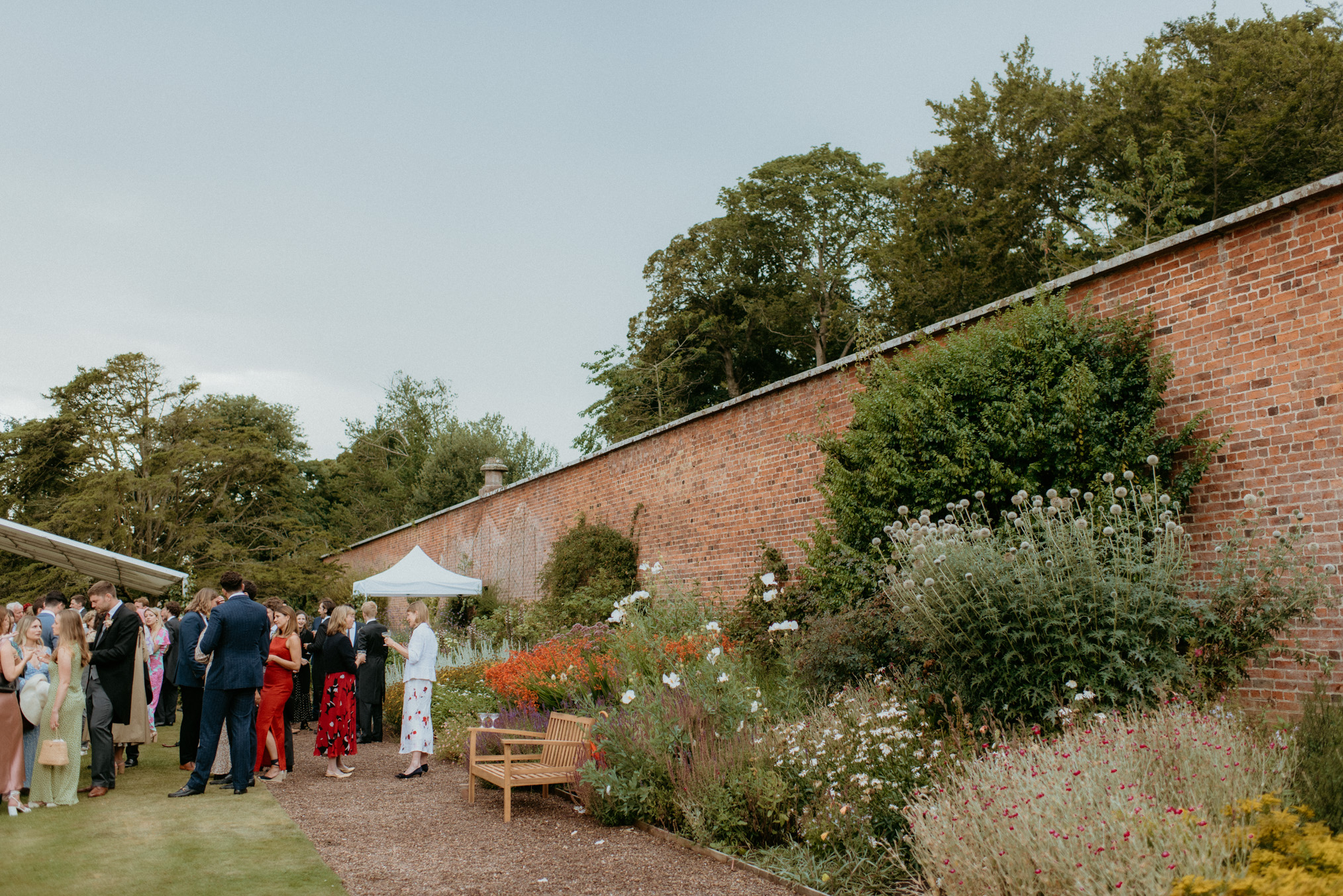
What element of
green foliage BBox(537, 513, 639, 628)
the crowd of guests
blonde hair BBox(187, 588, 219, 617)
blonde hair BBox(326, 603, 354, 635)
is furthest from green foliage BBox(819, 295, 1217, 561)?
green foliage BBox(537, 513, 639, 628)

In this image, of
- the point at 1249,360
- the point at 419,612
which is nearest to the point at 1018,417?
the point at 1249,360

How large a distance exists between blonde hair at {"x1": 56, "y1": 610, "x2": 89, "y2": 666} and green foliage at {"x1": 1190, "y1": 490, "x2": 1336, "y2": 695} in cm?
813

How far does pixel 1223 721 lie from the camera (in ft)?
14.9

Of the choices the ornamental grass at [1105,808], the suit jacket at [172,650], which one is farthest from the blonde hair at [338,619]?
the ornamental grass at [1105,808]

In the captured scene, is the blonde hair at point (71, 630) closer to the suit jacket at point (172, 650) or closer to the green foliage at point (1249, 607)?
the suit jacket at point (172, 650)

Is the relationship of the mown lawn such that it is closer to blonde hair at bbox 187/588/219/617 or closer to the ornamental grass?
blonde hair at bbox 187/588/219/617

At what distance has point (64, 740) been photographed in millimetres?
7410

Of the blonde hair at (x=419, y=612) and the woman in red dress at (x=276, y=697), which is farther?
the blonde hair at (x=419, y=612)

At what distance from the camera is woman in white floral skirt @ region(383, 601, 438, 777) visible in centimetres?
874

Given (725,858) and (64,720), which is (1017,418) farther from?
(64,720)

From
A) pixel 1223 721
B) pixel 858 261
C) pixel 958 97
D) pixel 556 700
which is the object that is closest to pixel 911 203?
pixel 958 97

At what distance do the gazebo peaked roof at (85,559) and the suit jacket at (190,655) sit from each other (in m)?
1.72

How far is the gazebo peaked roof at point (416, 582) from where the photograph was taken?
14648 mm

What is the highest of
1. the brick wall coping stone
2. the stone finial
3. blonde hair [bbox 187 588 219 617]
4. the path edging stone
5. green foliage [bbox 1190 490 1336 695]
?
the stone finial
